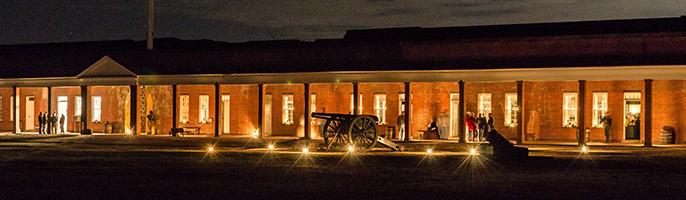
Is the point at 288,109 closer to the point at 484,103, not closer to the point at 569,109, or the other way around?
the point at 484,103

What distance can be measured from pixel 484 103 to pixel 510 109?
3.40 feet

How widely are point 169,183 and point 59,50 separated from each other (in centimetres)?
2956

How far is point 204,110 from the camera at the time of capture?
32.9m

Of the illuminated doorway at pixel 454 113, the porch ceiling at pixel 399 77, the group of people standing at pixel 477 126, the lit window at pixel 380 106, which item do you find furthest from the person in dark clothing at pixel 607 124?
the lit window at pixel 380 106

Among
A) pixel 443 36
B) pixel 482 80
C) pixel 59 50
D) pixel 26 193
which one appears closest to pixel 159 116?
pixel 59 50

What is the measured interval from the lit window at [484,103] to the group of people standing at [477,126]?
1445mm

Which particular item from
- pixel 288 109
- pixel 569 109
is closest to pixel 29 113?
pixel 288 109

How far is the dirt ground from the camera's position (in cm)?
1086

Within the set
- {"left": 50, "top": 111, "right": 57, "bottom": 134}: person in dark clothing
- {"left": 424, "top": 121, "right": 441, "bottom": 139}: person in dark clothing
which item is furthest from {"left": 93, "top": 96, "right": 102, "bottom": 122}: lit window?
{"left": 424, "top": 121, "right": 441, "bottom": 139}: person in dark clothing

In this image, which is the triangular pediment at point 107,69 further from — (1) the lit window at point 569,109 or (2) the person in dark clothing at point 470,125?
(1) the lit window at point 569,109

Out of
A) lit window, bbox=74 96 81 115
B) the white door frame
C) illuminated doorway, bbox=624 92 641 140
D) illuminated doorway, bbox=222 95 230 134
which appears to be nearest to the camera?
illuminated doorway, bbox=624 92 641 140

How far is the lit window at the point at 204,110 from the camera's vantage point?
32750 millimetres

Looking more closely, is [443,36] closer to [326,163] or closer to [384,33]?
[384,33]

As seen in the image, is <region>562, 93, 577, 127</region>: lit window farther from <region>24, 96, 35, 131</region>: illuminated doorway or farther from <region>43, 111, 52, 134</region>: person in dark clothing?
<region>24, 96, 35, 131</region>: illuminated doorway
